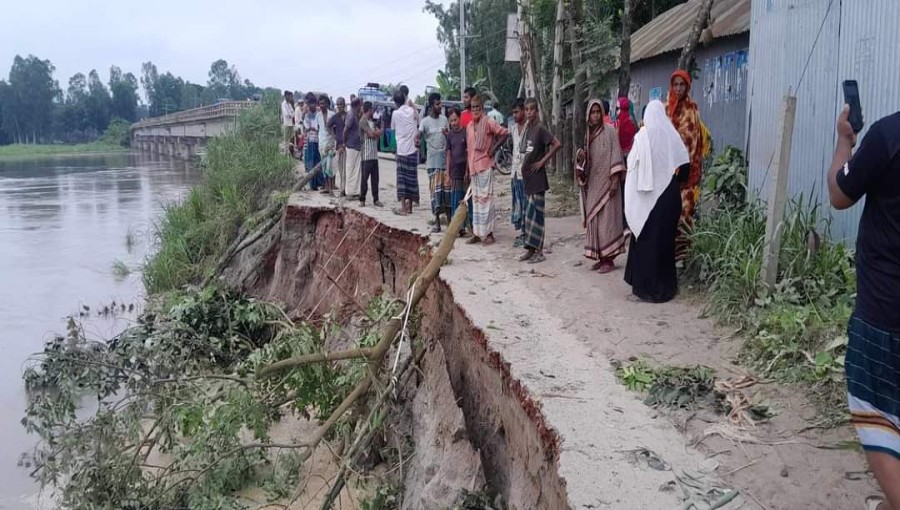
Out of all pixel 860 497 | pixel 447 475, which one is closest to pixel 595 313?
pixel 447 475

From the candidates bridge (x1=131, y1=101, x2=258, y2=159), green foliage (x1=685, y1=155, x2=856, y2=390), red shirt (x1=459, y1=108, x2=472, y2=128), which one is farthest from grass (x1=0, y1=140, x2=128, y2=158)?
green foliage (x1=685, y1=155, x2=856, y2=390)

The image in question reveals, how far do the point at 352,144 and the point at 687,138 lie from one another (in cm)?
583

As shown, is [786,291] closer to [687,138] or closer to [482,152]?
[687,138]

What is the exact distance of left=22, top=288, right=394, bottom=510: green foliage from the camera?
4789 mm

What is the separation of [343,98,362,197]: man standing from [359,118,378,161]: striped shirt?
12 centimetres

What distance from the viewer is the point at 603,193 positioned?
637cm

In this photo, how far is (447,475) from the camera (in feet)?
13.8

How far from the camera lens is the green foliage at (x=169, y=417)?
4789mm

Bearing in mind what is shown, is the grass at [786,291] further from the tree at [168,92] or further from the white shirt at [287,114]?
the tree at [168,92]

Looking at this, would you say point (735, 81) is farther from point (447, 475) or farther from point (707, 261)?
point (447, 475)

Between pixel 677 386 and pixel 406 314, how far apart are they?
1807 mm

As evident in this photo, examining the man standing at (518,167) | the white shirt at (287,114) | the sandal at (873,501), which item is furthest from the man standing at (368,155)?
the sandal at (873,501)

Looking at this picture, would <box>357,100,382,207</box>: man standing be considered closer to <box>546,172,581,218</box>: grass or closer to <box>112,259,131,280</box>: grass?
<box>546,172,581,218</box>: grass

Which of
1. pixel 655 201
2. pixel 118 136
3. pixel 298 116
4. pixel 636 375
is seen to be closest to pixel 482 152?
pixel 655 201
